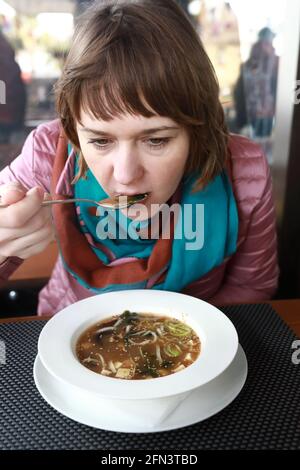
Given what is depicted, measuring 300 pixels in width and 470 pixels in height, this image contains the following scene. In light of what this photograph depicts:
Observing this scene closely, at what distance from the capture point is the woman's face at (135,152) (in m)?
0.95

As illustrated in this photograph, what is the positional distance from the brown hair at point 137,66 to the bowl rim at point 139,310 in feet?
1.28

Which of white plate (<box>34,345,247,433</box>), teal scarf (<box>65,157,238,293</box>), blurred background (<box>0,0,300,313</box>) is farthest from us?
blurred background (<box>0,0,300,313</box>)

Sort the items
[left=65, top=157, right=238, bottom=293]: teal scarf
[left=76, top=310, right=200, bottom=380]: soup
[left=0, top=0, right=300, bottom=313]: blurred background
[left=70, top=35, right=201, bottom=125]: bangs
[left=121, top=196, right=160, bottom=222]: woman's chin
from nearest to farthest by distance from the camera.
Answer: [left=76, top=310, right=200, bottom=380]: soup → [left=70, top=35, right=201, bottom=125]: bangs → [left=121, top=196, right=160, bottom=222]: woman's chin → [left=65, top=157, right=238, bottom=293]: teal scarf → [left=0, top=0, right=300, bottom=313]: blurred background

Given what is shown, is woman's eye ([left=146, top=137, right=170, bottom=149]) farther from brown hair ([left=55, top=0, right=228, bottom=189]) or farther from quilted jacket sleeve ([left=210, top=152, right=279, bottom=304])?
quilted jacket sleeve ([left=210, top=152, right=279, bottom=304])

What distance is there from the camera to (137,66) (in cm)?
93

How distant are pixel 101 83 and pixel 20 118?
1.14 metres

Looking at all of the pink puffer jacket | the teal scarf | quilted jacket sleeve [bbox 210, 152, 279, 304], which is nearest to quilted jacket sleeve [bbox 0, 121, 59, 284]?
the pink puffer jacket

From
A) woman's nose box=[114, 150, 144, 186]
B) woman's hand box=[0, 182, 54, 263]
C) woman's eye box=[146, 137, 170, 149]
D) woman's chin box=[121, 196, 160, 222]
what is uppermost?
woman's eye box=[146, 137, 170, 149]

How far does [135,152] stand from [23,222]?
0.91ft

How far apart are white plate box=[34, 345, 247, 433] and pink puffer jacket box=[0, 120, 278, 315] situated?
0.54 meters

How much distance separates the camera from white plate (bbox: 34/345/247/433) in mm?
659

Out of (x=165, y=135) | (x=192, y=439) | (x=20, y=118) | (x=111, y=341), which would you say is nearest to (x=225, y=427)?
(x=192, y=439)

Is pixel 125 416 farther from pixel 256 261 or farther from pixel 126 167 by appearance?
pixel 256 261

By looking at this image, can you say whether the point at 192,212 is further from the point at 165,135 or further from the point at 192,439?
the point at 192,439
